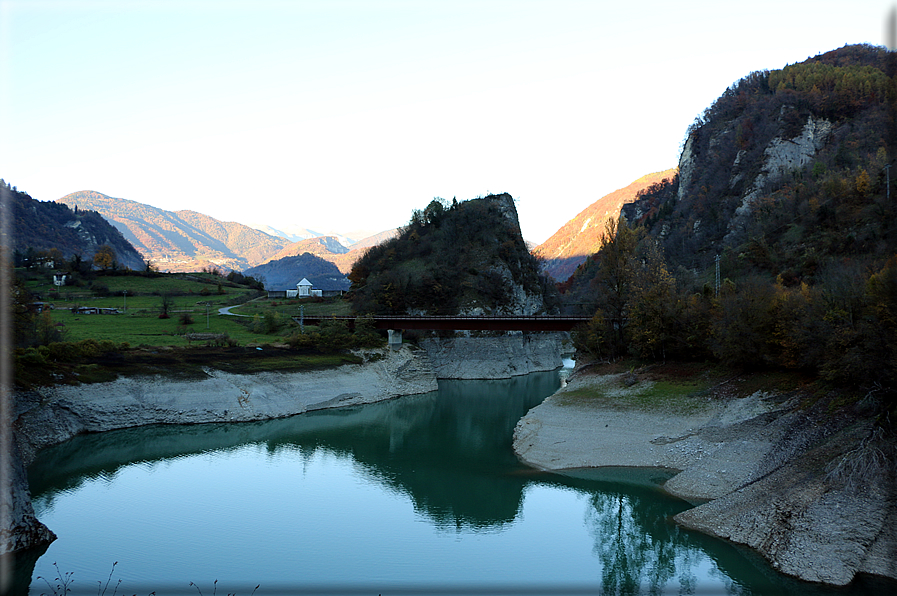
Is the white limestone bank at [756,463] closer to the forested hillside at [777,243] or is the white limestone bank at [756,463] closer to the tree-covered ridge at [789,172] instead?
the forested hillside at [777,243]

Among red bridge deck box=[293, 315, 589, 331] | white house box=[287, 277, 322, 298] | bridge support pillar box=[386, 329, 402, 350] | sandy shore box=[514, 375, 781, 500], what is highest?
white house box=[287, 277, 322, 298]

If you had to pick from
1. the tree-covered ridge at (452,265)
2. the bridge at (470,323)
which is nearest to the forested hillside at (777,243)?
the bridge at (470,323)

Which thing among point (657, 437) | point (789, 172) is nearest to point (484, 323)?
point (657, 437)

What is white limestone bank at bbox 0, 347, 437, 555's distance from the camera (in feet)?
132

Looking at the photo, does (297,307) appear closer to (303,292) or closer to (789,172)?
(303,292)

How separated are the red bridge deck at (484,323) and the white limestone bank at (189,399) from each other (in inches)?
202

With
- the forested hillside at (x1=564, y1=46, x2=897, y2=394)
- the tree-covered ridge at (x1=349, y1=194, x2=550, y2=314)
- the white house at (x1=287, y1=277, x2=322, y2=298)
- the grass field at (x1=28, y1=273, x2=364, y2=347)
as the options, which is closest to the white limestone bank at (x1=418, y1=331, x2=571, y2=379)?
Result: the tree-covered ridge at (x1=349, y1=194, x2=550, y2=314)

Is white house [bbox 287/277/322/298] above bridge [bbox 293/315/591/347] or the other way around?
above

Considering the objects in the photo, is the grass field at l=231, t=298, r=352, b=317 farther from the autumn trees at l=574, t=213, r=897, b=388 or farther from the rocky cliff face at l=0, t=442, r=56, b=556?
the rocky cliff face at l=0, t=442, r=56, b=556

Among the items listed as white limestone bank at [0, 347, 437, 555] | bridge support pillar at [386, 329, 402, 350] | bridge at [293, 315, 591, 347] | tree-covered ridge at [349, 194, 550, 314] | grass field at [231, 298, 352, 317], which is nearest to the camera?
white limestone bank at [0, 347, 437, 555]

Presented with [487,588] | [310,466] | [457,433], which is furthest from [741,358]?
[310,466]

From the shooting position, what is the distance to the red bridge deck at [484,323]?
65.3 meters

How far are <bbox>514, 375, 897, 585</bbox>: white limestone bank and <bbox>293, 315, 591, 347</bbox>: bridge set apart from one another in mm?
20903

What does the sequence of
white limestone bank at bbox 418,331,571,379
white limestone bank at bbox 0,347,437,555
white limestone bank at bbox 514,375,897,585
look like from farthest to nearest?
white limestone bank at bbox 418,331,571,379, white limestone bank at bbox 0,347,437,555, white limestone bank at bbox 514,375,897,585
